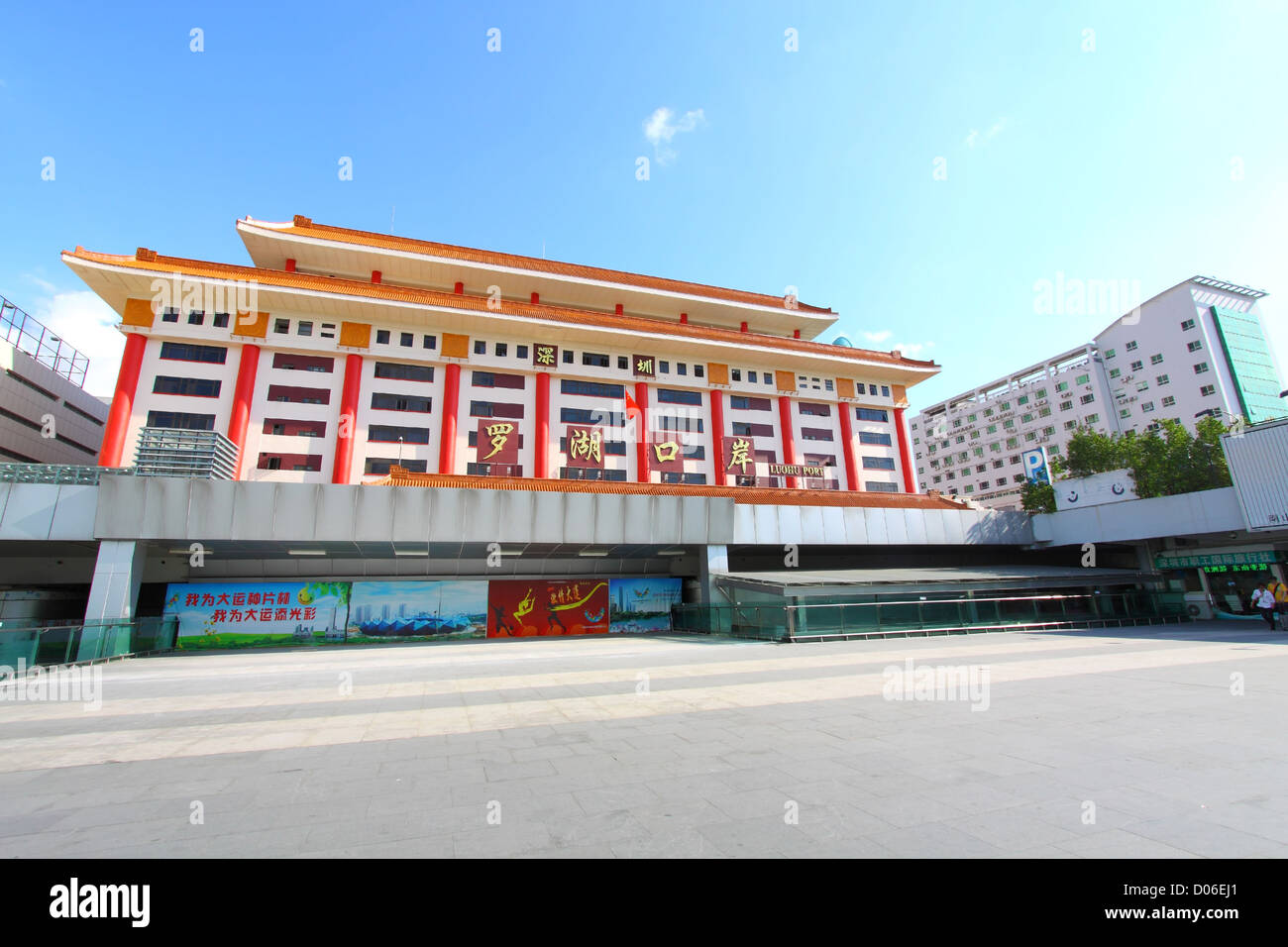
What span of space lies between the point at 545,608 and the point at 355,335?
2149cm

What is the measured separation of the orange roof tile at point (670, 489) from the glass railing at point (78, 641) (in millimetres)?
10199

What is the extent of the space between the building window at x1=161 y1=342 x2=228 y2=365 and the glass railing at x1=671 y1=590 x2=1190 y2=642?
1248 inches

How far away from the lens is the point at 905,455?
44.7m

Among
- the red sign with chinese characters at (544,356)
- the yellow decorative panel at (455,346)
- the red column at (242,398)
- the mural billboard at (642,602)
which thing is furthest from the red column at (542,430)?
the red column at (242,398)

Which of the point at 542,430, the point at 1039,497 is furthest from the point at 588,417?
the point at 1039,497

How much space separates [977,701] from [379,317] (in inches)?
1467

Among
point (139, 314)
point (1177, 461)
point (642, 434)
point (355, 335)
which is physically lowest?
point (1177, 461)

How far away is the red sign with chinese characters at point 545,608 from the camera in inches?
1126

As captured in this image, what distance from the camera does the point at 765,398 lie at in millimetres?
42562

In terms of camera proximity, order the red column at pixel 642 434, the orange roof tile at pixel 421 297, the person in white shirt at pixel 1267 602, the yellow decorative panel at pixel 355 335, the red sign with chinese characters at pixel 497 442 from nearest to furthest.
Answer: the person in white shirt at pixel 1267 602 → the orange roof tile at pixel 421 297 → the red sign with chinese characters at pixel 497 442 → the yellow decorative panel at pixel 355 335 → the red column at pixel 642 434

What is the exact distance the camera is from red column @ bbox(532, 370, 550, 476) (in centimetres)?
3572

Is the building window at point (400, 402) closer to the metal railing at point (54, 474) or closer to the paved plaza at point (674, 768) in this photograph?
the metal railing at point (54, 474)

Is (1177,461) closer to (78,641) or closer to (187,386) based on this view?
(78,641)
